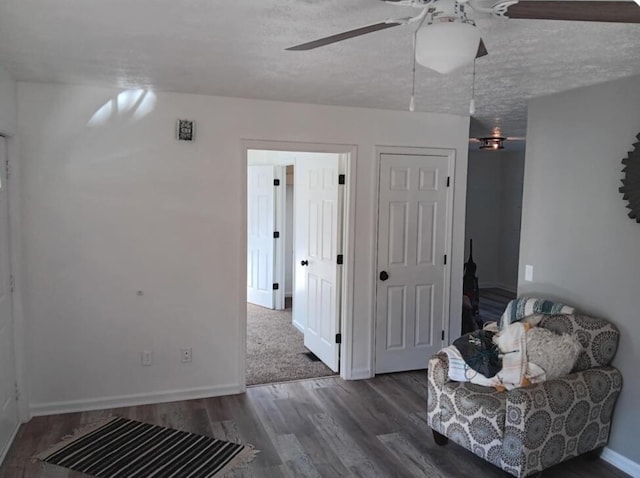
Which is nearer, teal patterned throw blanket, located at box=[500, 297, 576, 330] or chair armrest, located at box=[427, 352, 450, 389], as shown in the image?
chair armrest, located at box=[427, 352, 450, 389]

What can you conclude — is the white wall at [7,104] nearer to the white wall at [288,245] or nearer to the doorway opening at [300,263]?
the doorway opening at [300,263]

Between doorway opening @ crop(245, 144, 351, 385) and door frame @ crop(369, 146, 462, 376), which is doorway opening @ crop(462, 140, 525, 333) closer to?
doorway opening @ crop(245, 144, 351, 385)

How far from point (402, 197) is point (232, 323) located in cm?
179

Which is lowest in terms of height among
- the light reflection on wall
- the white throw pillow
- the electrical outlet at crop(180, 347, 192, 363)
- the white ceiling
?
the electrical outlet at crop(180, 347, 192, 363)

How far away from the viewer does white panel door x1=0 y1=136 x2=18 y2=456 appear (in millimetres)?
3141

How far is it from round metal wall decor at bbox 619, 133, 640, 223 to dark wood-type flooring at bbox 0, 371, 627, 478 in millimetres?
1558

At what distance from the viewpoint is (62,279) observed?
362cm

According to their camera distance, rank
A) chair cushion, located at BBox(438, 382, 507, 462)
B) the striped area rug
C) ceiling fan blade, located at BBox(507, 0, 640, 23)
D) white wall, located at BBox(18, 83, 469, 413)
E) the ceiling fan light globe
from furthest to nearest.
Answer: white wall, located at BBox(18, 83, 469, 413), the striped area rug, chair cushion, located at BBox(438, 382, 507, 462), the ceiling fan light globe, ceiling fan blade, located at BBox(507, 0, 640, 23)

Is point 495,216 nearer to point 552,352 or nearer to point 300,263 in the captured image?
point 300,263

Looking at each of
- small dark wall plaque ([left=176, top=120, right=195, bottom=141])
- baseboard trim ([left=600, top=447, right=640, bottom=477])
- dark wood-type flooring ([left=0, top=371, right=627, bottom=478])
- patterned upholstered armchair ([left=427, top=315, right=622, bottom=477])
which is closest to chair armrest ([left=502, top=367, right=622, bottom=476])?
patterned upholstered armchair ([left=427, top=315, right=622, bottom=477])

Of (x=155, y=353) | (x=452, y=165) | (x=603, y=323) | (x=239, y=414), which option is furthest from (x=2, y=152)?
(x=603, y=323)

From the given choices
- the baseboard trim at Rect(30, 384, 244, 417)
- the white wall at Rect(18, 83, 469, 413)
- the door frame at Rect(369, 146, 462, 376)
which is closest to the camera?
the white wall at Rect(18, 83, 469, 413)

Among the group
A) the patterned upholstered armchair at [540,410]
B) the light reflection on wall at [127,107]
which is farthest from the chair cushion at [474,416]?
the light reflection on wall at [127,107]

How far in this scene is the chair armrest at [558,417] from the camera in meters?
2.68
